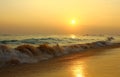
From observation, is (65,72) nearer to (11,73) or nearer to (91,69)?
(91,69)

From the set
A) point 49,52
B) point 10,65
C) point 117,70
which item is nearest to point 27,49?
point 49,52

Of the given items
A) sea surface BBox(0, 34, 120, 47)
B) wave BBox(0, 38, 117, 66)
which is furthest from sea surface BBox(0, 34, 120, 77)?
sea surface BBox(0, 34, 120, 47)

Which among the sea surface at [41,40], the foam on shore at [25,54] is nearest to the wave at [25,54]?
the foam on shore at [25,54]

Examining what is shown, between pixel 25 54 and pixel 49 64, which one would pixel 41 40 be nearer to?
pixel 25 54

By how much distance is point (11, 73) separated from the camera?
40.5 ft

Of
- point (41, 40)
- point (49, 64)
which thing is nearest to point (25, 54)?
point (49, 64)

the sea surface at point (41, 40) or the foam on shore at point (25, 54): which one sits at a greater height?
the sea surface at point (41, 40)

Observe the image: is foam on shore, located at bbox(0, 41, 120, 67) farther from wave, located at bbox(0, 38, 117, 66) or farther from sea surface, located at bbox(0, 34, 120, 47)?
sea surface, located at bbox(0, 34, 120, 47)

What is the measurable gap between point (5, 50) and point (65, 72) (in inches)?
250

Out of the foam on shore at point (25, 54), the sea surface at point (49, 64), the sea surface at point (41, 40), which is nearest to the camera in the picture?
the sea surface at point (49, 64)

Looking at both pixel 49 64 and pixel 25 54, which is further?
pixel 25 54

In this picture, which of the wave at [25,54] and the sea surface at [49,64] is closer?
the sea surface at [49,64]

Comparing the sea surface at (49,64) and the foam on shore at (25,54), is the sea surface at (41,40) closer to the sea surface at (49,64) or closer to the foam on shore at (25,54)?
the foam on shore at (25,54)

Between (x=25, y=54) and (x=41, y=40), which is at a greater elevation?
(x=41, y=40)
